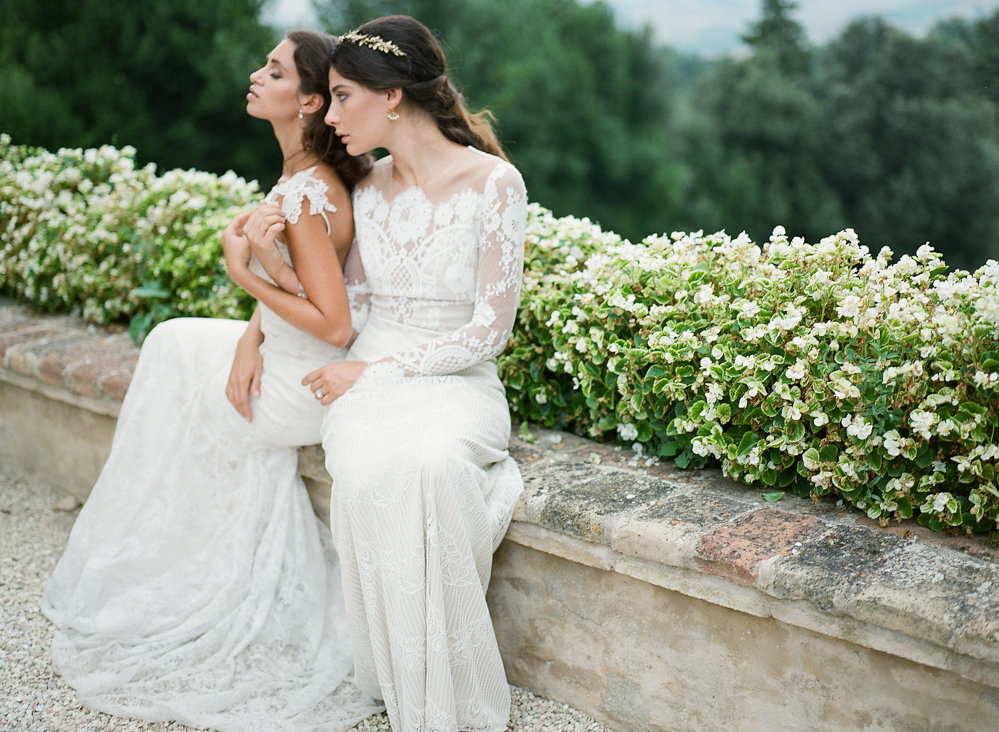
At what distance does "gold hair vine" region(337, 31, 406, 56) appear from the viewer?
2.57m

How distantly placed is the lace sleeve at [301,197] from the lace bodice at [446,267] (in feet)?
0.42

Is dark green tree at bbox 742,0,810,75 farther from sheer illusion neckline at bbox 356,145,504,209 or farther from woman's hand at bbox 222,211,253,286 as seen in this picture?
woman's hand at bbox 222,211,253,286

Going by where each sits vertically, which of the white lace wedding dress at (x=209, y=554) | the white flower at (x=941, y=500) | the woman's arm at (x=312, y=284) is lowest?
the white lace wedding dress at (x=209, y=554)

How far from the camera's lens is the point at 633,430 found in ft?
9.23

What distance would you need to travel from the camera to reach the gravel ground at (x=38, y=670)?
2.53 meters

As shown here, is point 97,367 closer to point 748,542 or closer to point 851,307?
point 748,542

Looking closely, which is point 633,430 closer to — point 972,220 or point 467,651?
point 467,651

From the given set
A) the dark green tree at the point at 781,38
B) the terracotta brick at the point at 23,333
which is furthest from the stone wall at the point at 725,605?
the dark green tree at the point at 781,38

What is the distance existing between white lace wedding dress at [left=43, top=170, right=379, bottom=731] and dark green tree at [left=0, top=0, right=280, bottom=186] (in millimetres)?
6845

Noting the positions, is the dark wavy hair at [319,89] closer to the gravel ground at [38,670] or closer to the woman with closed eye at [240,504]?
the woman with closed eye at [240,504]

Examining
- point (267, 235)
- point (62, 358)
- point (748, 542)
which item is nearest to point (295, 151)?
point (267, 235)

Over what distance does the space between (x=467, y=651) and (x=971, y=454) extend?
1.26 metres

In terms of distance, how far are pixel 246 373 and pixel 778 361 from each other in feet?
5.13

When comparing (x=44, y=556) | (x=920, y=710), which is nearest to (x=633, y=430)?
(x=920, y=710)
